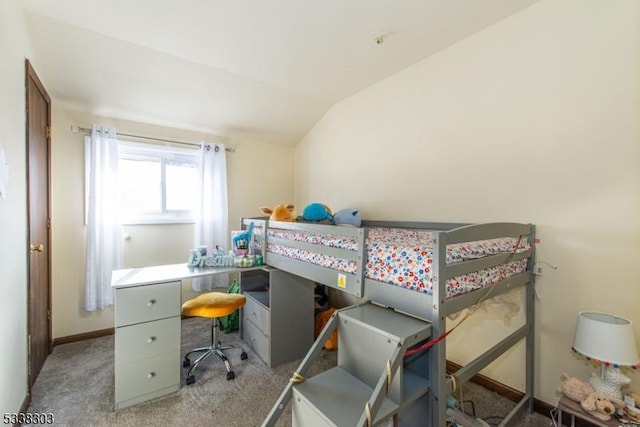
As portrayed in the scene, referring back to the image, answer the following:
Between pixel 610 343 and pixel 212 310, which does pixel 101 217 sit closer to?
pixel 212 310

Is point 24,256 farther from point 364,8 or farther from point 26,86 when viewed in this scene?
point 364,8

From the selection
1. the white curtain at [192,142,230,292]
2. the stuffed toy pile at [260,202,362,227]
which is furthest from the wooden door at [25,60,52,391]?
the stuffed toy pile at [260,202,362,227]

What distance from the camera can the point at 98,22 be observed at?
1.89m

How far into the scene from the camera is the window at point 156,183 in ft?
9.79

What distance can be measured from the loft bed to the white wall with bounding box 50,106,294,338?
177cm

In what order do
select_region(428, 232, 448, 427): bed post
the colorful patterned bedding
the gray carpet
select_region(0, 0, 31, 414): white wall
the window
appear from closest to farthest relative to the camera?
select_region(428, 232, 448, 427): bed post, the colorful patterned bedding, select_region(0, 0, 31, 414): white wall, the gray carpet, the window

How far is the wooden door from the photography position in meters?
1.89

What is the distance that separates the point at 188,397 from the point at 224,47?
257 centimetres

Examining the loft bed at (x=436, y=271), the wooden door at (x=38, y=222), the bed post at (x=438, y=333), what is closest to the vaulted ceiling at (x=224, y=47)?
the wooden door at (x=38, y=222)

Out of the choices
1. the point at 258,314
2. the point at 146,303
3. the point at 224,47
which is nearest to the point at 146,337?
the point at 146,303

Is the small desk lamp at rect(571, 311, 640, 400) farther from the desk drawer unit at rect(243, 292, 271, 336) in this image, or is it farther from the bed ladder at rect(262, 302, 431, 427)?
the desk drawer unit at rect(243, 292, 271, 336)

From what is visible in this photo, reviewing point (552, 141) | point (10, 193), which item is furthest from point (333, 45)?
point (10, 193)

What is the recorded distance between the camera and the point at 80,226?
8.92ft

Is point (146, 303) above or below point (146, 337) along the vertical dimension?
above
